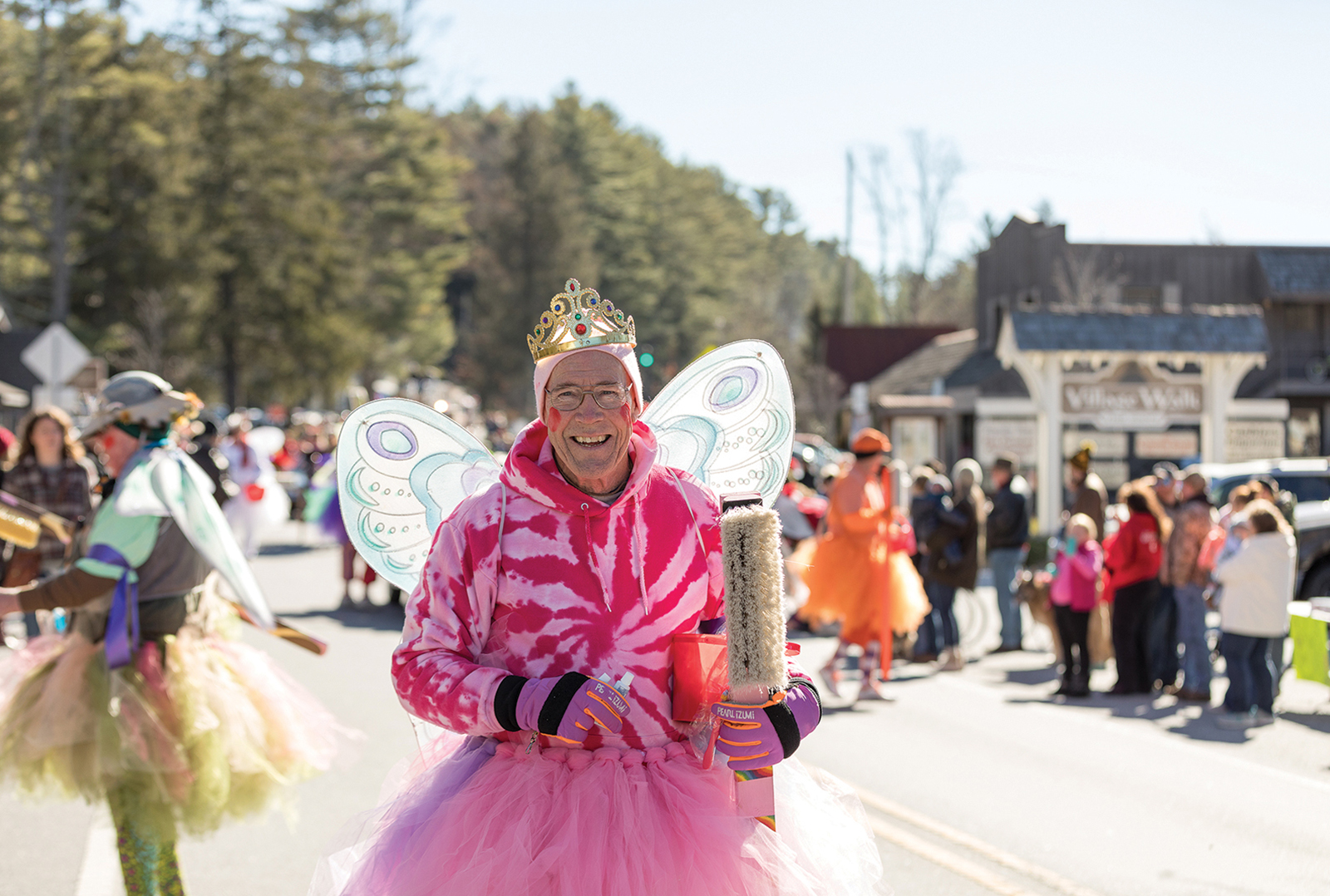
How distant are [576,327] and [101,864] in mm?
4620

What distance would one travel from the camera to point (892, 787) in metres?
7.54

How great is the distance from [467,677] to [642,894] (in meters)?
0.58

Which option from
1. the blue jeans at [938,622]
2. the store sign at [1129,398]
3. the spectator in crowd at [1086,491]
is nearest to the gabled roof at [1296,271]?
the store sign at [1129,398]

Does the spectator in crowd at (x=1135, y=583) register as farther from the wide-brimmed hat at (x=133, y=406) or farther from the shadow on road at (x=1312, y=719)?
the wide-brimmed hat at (x=133, y=406)

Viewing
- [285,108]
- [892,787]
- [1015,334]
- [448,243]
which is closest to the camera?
[892,787]

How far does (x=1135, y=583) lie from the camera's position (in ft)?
36.5

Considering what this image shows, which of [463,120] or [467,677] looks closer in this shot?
[467,677]

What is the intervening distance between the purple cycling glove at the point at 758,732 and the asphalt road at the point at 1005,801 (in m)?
2.39

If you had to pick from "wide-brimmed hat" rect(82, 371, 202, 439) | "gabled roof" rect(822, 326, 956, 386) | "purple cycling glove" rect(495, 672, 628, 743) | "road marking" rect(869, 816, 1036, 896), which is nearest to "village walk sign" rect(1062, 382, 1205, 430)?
"road marking" rect(869, 816, 1036, 896)

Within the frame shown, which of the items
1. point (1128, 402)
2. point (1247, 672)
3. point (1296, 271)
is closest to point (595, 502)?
point (1247, 672)

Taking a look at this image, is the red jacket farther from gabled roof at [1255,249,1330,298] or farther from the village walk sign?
gabled roof at [1255,249,1330,298]

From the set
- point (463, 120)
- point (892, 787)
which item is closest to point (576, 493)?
point (892, 787)

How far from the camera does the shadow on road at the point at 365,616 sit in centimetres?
1420

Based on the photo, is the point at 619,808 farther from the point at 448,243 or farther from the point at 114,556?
the point at 448,243
